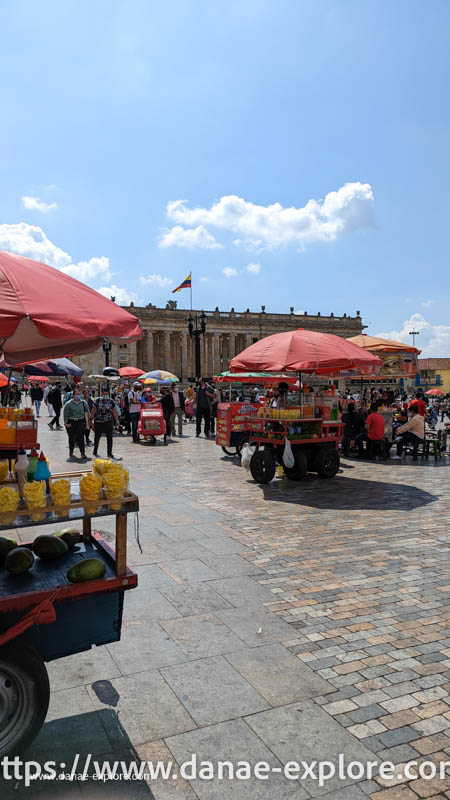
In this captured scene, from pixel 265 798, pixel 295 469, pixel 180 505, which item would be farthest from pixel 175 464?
pixel 265 798

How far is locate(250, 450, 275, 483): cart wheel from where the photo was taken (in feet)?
33.4

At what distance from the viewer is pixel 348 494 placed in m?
9.39

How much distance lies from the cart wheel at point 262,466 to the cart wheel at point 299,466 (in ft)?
1.88

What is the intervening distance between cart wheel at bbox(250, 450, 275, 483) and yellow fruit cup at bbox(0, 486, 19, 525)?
7.21 m

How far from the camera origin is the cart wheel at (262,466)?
10180 millimetres

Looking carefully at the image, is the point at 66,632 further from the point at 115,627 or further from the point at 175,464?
the point at 175,464

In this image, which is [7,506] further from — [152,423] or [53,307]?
[152,423]

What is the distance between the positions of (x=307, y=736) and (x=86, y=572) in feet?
5.17

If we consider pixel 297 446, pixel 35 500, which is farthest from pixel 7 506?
pixel 297 446

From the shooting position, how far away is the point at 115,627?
3295 millimetres

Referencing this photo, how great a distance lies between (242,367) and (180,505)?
3377mm

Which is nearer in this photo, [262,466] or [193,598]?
[193,598]

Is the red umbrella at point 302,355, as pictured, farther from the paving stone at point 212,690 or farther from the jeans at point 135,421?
the jeans at point 135,421

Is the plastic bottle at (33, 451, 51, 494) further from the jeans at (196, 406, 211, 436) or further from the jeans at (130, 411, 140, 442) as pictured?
the jeans at (196, 406, 211, 436)
